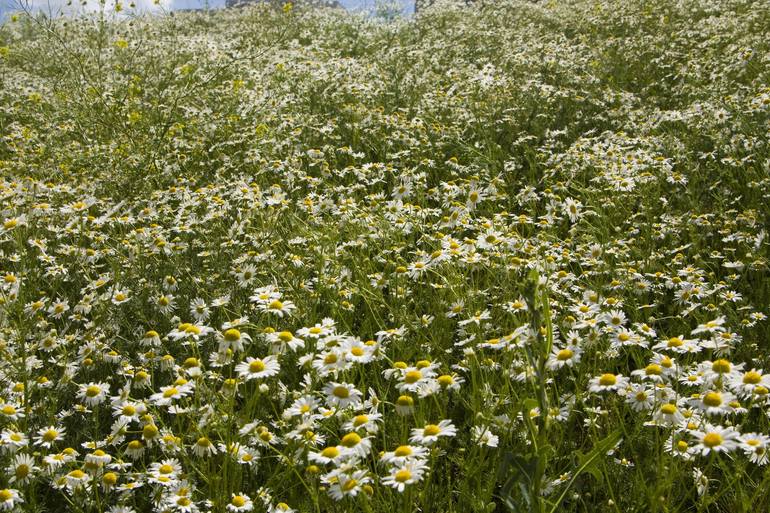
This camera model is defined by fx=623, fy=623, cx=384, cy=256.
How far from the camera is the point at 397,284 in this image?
2.87 meters

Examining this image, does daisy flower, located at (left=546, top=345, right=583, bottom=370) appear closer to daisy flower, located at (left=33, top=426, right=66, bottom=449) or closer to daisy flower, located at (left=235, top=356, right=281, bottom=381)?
daisy flower, located at (left=235, top=356, right=281, bottom=381)

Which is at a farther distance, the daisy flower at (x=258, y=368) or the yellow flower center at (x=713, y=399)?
the daisy flower at (x=258, y=368)

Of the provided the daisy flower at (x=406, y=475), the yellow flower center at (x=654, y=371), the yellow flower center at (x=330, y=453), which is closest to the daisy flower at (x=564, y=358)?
the yellow flower center at (x=654, y=371)

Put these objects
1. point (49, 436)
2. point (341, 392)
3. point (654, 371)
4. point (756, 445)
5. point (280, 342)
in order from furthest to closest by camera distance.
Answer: point (49, 436), point (280, 342), point (654, 371), point (341, 392), point (756, 445)

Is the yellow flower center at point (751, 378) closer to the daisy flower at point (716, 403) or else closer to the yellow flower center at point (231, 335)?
the daisy flower at point (716, 403)

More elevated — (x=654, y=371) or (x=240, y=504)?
(x=654, y=371)

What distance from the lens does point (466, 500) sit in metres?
1.90

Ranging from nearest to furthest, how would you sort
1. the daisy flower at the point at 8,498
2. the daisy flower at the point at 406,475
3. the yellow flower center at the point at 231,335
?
1. the daisy flower at the point at 406,475
2. the daisy flower at the point at 8,498
3. the yellow flower center at the point at 231,335

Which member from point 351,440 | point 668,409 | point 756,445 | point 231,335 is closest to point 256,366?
point 231,335

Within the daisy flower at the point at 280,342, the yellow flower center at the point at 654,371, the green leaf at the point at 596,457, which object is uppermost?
the daisy flower at the point at 280,342

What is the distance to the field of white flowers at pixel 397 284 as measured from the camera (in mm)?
1823

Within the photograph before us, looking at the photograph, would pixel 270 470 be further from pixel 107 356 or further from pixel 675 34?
pixel 675 34

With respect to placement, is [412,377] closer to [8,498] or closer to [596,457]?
[596,457]

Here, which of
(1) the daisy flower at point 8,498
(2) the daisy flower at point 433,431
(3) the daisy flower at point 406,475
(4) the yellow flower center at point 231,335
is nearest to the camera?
(3) the daisy flower at point 406,475
